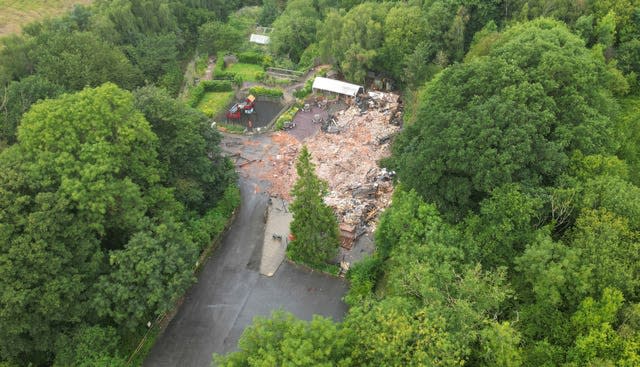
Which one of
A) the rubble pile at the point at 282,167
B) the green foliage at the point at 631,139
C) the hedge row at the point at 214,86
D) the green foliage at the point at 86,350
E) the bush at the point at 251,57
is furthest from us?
the bush at the point at 251,57

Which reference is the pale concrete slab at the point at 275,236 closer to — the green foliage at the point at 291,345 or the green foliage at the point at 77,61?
the green foliage at the point at 291,345

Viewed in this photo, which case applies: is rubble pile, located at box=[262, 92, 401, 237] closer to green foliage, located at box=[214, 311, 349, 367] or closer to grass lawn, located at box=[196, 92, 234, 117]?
grass lawn, located at box=[196, 92, 234, 117]

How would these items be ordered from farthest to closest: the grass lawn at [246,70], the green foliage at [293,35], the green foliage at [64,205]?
the green foliage at [293,35] → the grass lawn at [246,70] → the green foliage at [64,205]

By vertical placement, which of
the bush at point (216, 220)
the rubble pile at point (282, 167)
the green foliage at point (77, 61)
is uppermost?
the green foliage at point (77, 61)

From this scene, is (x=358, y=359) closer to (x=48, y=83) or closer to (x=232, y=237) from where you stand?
(x=232, y=237)

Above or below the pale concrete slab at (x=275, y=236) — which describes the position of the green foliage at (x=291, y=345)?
above

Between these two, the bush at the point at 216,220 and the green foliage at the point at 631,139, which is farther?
the bush at the point at 216,220

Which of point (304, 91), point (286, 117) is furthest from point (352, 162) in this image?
point (304, 91)

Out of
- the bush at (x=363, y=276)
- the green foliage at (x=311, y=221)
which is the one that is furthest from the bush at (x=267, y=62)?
the bush at (x=363, y=276)

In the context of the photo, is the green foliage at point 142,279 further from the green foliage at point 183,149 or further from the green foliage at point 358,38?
the green foliage at point 358,38
